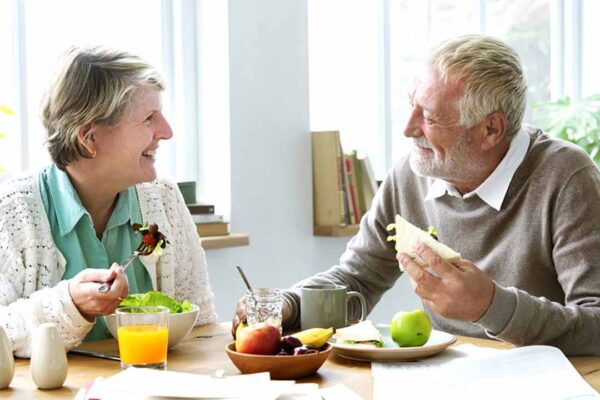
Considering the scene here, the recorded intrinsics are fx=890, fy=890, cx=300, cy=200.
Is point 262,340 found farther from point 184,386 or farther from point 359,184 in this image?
point 359,184

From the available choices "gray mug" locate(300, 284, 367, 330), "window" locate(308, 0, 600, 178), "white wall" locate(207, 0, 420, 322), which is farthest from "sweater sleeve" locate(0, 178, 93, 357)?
"window" locate(308, 0, 600, 178)

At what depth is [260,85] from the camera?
361 centimetres

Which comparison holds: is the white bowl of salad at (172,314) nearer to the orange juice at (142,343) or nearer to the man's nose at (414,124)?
the orange juice at (142,343)

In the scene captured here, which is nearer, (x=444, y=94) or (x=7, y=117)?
(x=444, y=94)

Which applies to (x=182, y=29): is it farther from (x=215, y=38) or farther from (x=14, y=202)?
(x=14, y=202)

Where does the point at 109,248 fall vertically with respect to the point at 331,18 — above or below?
below

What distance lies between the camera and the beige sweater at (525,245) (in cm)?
182

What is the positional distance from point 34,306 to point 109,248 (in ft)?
1.26

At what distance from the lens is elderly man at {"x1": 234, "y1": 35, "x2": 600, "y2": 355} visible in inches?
79.4

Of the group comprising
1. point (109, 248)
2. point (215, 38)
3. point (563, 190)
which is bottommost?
point (109, 248)

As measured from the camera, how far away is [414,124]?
7.40 feet

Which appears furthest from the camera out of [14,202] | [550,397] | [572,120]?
[572,120]

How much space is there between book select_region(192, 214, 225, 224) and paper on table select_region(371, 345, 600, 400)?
1.67 meters

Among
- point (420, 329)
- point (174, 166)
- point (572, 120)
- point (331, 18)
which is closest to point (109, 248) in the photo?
point (420, 329)
